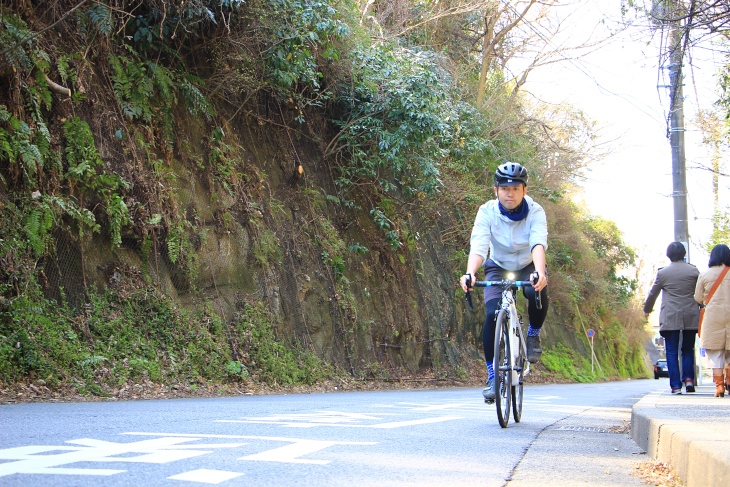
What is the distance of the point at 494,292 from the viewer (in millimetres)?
6004

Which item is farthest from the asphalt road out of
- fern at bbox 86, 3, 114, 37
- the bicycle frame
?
fern at bbox 86, 3, 114, 37

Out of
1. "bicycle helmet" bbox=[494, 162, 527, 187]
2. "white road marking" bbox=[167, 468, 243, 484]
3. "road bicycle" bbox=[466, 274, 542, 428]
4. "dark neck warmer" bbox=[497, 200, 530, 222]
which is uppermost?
"bicycle helmet" bbox=[494, 162, 527, 187]

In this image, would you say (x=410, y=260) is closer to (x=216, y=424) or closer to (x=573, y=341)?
(x=216, y=424)

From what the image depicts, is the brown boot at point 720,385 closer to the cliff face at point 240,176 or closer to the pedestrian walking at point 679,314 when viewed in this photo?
the pedestrian walking at point 679,314

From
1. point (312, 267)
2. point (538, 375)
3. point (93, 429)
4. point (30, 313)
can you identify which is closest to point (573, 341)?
point (538, 375)

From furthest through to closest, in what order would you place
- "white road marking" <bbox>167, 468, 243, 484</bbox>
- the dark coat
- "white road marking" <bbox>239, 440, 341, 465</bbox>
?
the dark coat, "white road marking" <bbox>239, 440, 341, 465</bbox>, "white road marking" <bbox>167, 468, 243, 484</bbox>

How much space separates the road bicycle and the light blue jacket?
201 millimetres

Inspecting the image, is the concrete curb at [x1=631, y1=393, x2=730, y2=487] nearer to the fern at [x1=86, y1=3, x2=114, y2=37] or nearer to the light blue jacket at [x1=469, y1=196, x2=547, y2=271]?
the light blue jacket at [x1=469, y1=196, x2=547, y2=271]

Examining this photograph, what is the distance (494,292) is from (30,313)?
588 centimetres

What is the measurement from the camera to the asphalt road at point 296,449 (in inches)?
120

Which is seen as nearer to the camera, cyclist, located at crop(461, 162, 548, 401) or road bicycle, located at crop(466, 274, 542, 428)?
road bicycle, located at crop(466, 274, 542, 428)

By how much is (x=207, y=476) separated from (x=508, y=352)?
323cm

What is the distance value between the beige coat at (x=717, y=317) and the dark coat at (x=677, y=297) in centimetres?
31

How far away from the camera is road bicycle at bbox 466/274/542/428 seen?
5422 mm
